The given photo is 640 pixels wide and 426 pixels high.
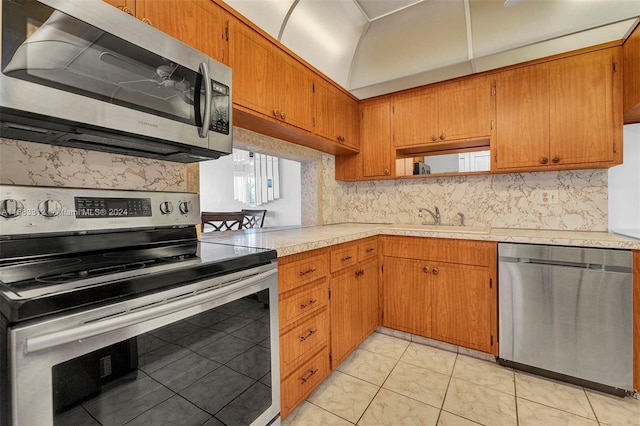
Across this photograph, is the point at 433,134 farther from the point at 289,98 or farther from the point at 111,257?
the point at 111,257

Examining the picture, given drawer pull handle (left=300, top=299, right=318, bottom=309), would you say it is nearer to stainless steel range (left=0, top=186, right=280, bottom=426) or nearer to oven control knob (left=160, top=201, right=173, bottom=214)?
stainless steel range (left=0, top=186, right=280, bottom=426)

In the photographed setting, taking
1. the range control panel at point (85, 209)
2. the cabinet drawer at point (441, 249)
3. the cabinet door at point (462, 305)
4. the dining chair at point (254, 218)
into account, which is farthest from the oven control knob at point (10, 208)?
the dining chair at point (254, 218)

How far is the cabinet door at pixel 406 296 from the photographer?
2244 millimetres

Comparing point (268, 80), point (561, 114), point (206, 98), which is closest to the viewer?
point (206, 98)

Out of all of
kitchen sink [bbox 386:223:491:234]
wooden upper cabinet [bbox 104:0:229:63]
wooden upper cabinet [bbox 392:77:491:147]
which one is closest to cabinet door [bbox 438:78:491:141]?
wooden upper cabinet [bbox 392:77:491:147]

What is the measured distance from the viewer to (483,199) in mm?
2559

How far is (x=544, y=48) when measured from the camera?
1999 mm

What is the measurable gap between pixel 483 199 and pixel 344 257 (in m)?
1.50

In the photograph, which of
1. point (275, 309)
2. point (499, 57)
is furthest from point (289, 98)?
point (499, 57)

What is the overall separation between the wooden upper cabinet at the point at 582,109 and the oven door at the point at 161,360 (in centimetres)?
227

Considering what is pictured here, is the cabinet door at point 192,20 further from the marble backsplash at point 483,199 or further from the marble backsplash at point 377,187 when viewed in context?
the marble backsplash at point 483,199

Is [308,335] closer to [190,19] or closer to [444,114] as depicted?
[190,19]

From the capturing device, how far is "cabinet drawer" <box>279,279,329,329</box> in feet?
4.76

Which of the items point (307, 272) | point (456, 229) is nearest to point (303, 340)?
point (307, 272)
